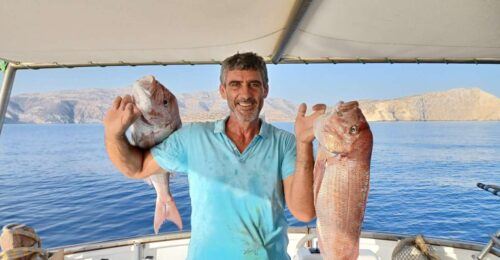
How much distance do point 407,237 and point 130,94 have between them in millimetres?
3910

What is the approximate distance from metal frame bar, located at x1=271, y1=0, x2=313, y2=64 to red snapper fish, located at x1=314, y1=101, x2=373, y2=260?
1.35 m

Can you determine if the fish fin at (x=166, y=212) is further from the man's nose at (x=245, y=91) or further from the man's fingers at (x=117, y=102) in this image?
the man's nose at (x=245, y=91)

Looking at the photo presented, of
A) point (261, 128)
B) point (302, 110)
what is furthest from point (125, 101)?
point (302, 110)

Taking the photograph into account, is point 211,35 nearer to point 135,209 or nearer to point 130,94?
point 130,94

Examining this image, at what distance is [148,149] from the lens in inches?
85.2

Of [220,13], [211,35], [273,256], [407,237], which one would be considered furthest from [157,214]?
[407,237]

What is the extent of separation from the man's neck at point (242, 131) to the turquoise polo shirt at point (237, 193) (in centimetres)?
5

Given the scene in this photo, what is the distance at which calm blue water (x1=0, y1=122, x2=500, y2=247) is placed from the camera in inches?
568

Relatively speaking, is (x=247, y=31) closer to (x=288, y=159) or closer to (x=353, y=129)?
(x=288, y=159)

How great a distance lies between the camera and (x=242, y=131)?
7.16ft

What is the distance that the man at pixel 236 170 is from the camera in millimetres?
1987

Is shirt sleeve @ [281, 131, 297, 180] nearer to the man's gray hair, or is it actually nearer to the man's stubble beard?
the man's stubble beard

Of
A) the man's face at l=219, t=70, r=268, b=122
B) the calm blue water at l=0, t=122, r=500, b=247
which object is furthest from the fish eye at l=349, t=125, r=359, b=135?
the calm blue water at l=0, t=122, r=500, b=247

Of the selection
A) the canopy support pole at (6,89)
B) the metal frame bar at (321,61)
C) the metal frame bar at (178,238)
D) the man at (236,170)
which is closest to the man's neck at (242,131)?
the man at (236,170)
